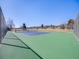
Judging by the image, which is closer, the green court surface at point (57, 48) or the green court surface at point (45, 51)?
the green court surface at point (45, 51)

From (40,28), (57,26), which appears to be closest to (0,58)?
(57,26)

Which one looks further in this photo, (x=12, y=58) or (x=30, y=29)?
(x=30, y=29)

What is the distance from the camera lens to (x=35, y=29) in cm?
2495

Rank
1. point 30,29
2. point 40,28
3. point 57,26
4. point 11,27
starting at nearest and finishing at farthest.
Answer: point 57,26 → point 40,28 → point 30,29 → point 11,27

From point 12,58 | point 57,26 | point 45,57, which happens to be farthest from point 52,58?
point 57,26

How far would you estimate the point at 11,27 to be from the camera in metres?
35.7

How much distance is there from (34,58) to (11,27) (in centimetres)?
3208

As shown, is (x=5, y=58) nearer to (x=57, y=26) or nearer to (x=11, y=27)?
(x=57, y=26)

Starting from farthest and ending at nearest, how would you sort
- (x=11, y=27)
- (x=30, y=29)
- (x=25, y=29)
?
(x=11, y=27) → (x=25, y=29) → (x=30, y=29)

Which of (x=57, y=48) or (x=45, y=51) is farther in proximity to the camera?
(x=57, y=48)

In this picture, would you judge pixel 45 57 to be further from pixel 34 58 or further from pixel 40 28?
pixel 40 28

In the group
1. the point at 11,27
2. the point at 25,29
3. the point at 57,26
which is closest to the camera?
the point at 57,26

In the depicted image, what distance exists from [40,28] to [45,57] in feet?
66.8

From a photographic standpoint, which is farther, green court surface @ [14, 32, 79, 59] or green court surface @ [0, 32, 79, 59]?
green court surface @ [14, 32, 79, 59]
